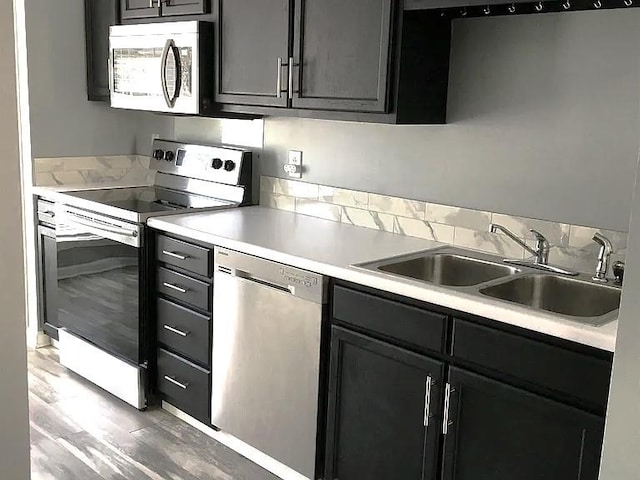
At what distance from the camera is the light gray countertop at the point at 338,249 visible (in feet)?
6.43

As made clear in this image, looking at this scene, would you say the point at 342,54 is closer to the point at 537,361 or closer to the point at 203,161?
the point at 203,161

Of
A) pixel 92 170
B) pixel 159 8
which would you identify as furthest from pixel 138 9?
pixel 92 170

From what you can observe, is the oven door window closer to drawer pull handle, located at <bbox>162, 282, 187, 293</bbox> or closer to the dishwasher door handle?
drawer pull handle, located at <bbox>162, 282, 187, 293</bbox>

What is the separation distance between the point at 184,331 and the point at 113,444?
1.85 feet

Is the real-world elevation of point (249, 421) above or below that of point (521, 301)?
below

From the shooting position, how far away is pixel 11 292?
1.60 m

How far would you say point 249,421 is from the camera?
9.58 feet

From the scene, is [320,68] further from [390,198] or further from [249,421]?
[249,421]

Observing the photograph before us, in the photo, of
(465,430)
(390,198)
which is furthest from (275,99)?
(465,430)

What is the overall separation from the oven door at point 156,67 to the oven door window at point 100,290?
70 cm

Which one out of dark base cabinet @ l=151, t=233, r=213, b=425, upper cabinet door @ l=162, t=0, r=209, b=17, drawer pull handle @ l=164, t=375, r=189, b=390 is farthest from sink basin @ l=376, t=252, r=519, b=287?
upper cabinet door @ l=162, t=0, r=209, b=17

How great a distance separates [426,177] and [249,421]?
3.99ft

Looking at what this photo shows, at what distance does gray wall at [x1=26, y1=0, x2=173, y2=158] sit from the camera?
396 cm

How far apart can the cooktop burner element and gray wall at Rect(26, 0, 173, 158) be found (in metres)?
0.34
